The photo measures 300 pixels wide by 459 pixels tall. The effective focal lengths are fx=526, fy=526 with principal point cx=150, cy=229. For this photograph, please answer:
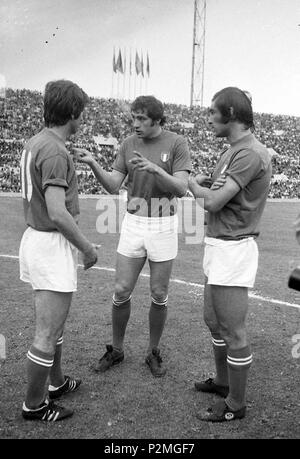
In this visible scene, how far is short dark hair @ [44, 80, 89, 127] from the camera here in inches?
138

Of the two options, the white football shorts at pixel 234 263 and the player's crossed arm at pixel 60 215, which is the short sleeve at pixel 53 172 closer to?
the player's crossed arm at pixel 60 215

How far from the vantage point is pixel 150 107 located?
4.63 m

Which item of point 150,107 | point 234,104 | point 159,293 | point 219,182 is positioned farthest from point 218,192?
point 159,293

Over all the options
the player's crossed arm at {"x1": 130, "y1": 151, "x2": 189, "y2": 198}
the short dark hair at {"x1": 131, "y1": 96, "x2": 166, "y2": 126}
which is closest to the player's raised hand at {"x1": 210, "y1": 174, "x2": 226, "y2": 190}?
the player's crossed arm at {"x1": 130, "y1": 151, "x2": 189, "y2": 198}

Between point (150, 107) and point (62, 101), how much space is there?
50.8 inches

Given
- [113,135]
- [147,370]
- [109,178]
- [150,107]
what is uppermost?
[150,107]

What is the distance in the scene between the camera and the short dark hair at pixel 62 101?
138 inches

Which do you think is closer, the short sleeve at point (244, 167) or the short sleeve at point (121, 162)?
the short sleeve at point (244, 167)

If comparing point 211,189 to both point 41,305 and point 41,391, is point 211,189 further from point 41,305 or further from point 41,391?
point 41,391

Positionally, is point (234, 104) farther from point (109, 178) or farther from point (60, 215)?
point (109, 178)

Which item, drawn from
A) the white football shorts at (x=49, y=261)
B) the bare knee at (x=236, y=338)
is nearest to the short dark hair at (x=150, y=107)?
the white football shorts at (x=49, y=261)

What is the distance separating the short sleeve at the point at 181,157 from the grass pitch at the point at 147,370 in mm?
1810

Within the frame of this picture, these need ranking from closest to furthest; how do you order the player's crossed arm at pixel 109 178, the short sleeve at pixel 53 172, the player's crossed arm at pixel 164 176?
the short sleeve at pixel 53 172
the player's crossed arm at pixel 164 176
the player's crossed arm at pixel 109 178
